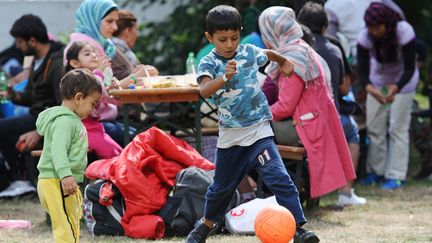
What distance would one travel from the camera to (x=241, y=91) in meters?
5.76

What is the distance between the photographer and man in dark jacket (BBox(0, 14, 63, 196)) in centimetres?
784

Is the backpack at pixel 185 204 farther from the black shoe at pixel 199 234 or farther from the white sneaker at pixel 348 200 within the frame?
the white sneaker at pixel 348 200

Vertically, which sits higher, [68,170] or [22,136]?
[68,170]

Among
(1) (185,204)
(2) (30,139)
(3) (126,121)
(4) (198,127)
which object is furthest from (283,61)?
(2) (30,139)

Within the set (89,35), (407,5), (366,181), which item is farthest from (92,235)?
(407,5)

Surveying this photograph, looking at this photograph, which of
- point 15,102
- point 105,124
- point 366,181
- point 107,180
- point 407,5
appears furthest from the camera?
point 407,5

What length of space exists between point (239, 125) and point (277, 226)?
0.67 meters

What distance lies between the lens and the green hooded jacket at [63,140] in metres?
5.24

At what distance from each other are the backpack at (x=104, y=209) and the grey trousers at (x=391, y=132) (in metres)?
3.64

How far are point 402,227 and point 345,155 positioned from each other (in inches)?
30.8

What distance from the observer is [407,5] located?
40.5 feet

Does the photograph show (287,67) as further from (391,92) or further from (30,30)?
(30,30)

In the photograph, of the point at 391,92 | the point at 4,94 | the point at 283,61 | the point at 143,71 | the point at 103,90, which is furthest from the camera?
the point at 391,92

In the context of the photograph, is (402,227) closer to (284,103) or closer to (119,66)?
(284,103)
